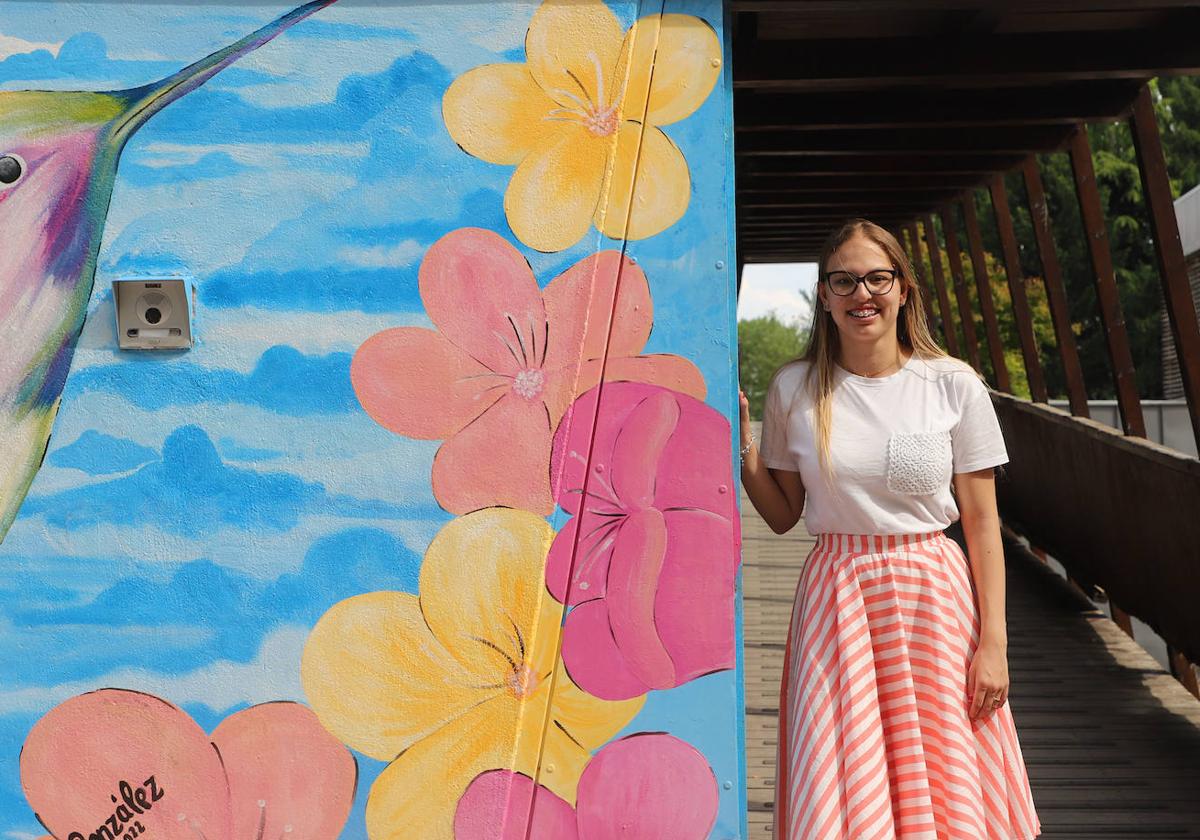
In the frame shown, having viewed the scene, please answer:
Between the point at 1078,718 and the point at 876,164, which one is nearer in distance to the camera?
the point at 1078,718

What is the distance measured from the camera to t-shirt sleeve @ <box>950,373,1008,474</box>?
115 inches

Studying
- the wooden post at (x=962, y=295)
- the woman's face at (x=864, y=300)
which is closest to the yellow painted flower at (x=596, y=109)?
the woman's face at (x=864, y=300)

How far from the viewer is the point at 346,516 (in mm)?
2984

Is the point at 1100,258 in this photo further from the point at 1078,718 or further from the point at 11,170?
the point at 11,170

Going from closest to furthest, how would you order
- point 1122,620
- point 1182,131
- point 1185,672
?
point 1185,672, point 1122,620, point 1182,131

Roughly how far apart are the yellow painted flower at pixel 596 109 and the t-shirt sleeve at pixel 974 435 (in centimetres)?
77

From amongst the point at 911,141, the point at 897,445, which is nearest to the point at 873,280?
the point at 897,445

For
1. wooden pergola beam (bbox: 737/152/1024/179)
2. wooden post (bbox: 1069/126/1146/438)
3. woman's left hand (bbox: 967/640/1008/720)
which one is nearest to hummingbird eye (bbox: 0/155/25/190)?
woman's left hand (bbox: 967/640/1008/720)

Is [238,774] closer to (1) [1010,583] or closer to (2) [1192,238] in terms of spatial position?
(1) [1010,583]

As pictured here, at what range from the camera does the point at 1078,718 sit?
630 cm

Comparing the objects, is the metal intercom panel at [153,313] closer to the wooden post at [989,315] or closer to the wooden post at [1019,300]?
the wooden post at [1019,300]

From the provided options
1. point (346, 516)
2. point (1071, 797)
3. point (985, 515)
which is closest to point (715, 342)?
point (985, 515)

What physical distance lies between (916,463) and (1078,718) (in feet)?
13.1

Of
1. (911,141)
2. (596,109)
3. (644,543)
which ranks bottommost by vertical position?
(644,543)
